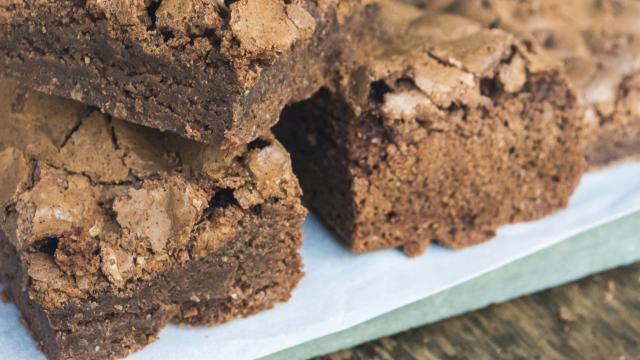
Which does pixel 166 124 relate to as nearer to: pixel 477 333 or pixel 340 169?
pixel 340 169

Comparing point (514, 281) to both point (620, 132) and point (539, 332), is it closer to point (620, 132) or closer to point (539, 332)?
point (539, 332)

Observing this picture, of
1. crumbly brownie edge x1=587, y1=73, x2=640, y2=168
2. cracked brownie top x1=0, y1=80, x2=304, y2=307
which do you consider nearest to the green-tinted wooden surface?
crumbly brownie edge x1=587, y1=73, x2=640, y2=168

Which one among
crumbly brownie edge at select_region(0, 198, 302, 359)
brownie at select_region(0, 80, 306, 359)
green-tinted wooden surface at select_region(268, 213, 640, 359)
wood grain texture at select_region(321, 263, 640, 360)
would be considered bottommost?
wood grain texture at select_region(321, 263, 640, 360)

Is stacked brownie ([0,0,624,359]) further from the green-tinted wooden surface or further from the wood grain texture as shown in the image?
the wood grain texture

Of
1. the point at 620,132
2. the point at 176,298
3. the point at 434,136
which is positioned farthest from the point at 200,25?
the point at 620,132

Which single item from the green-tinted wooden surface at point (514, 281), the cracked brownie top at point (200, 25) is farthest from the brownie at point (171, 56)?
the green-tinted wooden surface at point (514, 281)

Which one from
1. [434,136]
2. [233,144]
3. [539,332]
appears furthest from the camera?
[539,332]

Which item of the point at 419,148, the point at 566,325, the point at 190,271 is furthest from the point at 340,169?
the point at 566,325
